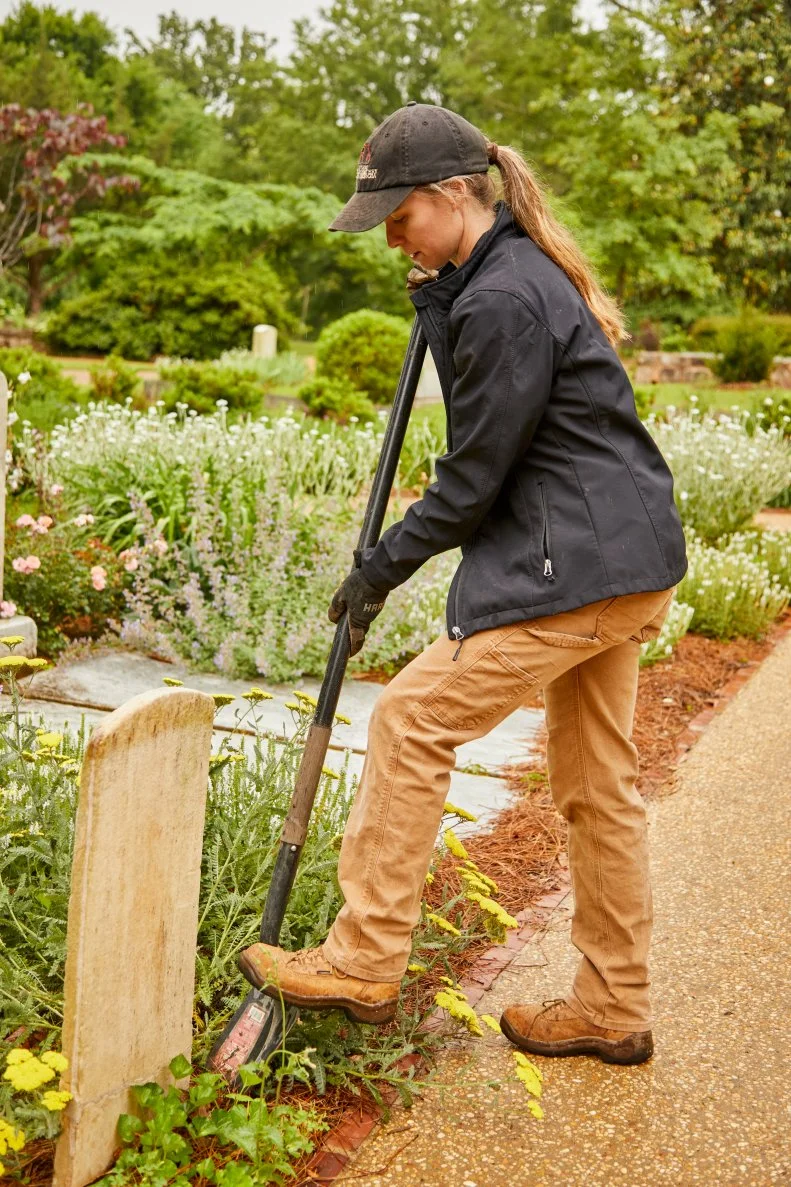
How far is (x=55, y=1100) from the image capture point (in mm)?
1979

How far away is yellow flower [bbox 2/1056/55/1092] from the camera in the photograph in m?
1.88

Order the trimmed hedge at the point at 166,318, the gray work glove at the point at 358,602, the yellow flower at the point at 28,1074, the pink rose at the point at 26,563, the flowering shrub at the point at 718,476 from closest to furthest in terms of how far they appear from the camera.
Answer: the yellow flower at the point at 28,1074, the gray work glove at the point at 358,602, the pink rose at the point at 26,563, the flowering shrub at the point at 718,476, the trimmed hedge at the point at 166,318

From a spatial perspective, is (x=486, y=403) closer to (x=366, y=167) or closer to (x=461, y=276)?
(x=461, y=276)

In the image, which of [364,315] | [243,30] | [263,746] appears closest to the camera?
[263,746]

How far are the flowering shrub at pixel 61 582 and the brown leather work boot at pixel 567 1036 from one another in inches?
125

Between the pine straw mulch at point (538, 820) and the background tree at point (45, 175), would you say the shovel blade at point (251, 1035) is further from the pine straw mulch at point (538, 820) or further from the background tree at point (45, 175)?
the background tree at point (45, 175)

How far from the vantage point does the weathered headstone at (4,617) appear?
496 centimetres

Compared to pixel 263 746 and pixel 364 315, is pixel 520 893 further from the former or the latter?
pixel 364 315

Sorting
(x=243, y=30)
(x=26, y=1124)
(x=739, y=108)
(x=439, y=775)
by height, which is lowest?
(x=26, y=1124)

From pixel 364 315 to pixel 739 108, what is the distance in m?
19.5

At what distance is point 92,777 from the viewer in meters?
1.92

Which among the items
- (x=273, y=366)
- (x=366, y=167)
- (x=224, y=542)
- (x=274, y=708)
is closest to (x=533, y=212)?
(x=366, y=167)

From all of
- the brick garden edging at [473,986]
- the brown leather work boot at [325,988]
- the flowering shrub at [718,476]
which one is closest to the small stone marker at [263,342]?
the flowering shrub at [718,476]

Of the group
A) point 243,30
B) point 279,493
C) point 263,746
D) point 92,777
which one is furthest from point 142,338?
point 243,30
